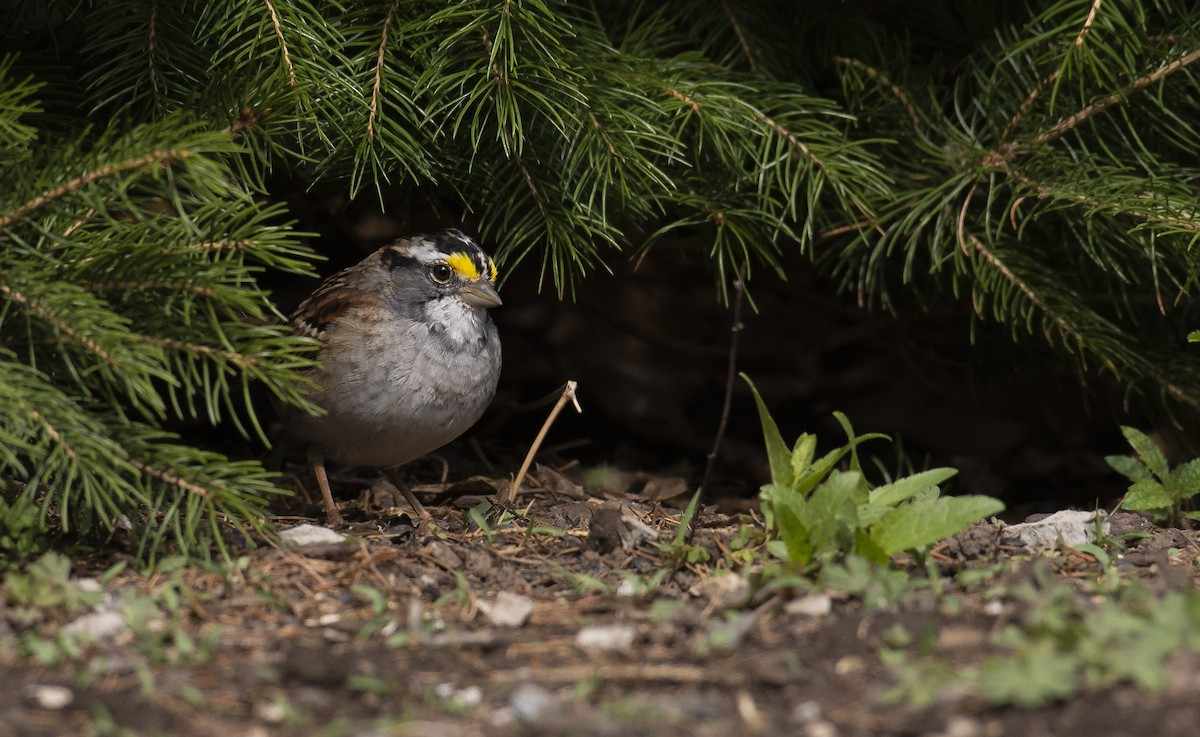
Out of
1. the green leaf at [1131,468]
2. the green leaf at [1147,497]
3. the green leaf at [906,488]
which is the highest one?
the green leaf at [906,488]

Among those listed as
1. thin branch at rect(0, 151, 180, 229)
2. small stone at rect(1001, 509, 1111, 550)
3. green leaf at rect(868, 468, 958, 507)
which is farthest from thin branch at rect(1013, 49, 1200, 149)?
thin branch at rect(0, 151, 180, 229)

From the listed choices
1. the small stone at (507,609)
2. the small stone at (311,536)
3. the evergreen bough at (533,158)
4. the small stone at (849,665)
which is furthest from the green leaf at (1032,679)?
the small stone at (311,536)

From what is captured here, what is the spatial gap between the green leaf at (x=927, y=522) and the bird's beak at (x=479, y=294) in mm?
1905

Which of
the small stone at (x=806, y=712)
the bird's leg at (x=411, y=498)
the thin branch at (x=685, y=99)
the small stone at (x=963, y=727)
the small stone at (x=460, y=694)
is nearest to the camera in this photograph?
the small stone at (x=963, y=727)

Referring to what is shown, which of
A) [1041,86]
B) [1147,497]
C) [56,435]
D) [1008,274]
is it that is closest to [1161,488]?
[1147,497]

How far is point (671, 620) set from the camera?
3.00 meters

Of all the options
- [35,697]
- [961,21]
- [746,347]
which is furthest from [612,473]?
[35,697]

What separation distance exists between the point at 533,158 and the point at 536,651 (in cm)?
197

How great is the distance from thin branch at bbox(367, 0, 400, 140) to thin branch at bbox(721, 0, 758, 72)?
142 cm

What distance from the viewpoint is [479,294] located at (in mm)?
4715

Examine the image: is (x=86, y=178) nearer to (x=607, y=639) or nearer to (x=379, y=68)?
(x=379, y=68)

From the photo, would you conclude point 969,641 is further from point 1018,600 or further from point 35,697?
point 35,697

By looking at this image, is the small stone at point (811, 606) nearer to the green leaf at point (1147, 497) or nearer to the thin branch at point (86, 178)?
the green leaf at point (1147, 497)

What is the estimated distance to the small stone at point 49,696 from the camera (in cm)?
249
